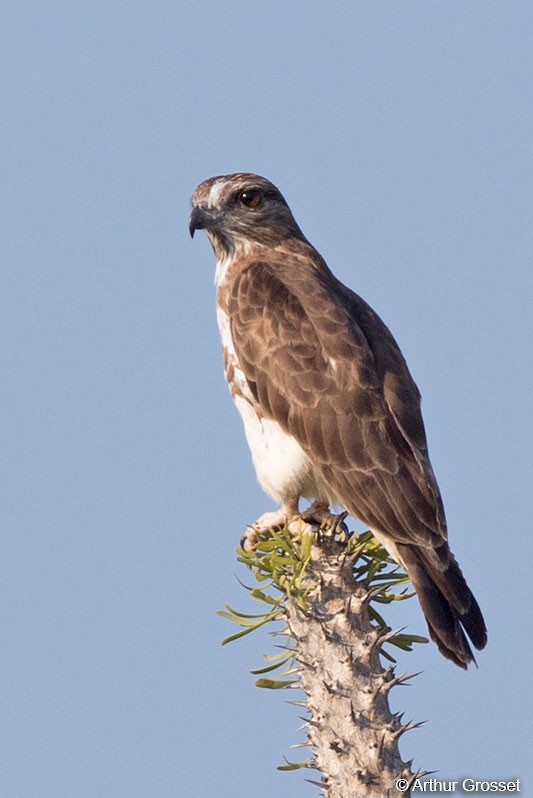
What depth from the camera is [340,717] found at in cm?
365

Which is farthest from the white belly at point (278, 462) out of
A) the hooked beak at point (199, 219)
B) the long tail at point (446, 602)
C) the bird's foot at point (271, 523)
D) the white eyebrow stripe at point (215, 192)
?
the white eyebrow stripe at point (215, 192)

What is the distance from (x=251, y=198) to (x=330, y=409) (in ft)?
6.72

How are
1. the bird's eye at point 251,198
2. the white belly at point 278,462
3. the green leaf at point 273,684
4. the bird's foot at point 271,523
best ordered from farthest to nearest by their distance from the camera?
1. the bird's eye at point 251,198
2. the white belly at point 278,462
3. the bird's foot at point 271,523
4. the green leaf at point 273,684

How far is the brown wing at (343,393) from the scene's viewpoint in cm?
576

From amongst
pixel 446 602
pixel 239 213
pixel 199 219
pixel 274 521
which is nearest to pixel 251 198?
pixel 239 213

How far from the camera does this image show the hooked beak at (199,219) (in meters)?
7.37

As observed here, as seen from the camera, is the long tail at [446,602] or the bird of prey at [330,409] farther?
the bird of prey at [330,409]

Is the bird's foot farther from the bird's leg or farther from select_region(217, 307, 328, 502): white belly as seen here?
select_region(217, 307, 328, 502): white belly

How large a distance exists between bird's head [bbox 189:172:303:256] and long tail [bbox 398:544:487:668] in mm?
2978

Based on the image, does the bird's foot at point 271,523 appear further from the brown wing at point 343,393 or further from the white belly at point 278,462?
the brown wing at point 343,393

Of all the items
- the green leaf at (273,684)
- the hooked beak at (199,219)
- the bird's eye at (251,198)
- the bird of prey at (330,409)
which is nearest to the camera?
the green leaf at (273,684)

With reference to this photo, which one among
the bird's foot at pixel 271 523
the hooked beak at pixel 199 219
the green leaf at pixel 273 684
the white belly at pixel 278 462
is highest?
the hooked beak at pixel 199 219

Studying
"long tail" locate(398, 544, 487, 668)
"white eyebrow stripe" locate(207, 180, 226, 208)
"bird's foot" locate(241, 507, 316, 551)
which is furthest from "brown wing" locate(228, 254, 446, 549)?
"white eyebrow stripe" locate(207, 180, 226, 208)

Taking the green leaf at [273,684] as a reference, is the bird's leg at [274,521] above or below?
above
